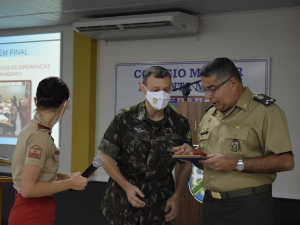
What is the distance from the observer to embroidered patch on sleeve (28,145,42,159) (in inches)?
59.2

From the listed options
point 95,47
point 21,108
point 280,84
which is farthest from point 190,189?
point 21,108

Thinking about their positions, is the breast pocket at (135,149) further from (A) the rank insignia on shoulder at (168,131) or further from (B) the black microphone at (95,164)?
(B) the black microphone at (95,164)

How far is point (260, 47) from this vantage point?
5316 millimetres

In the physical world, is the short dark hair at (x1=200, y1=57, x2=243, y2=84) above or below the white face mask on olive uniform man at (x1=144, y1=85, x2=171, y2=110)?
above

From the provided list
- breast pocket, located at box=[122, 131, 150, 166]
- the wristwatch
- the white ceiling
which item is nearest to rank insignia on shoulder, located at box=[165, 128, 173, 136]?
breast pocket, located at box=[122, 131, 150, 166]

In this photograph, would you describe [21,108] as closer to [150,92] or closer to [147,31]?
[147,31]

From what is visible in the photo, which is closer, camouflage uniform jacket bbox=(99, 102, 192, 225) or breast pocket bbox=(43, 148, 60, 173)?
breast pocket bbox=(43, 148, 60, 173)

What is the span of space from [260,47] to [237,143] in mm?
4077

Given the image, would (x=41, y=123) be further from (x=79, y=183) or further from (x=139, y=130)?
(x=139, y=130)

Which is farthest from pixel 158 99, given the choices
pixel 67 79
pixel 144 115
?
pixel 67 79

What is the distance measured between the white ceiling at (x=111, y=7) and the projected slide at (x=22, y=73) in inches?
29.9

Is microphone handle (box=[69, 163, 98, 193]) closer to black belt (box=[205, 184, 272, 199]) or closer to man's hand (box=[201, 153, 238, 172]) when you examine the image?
man's hand (box=[201, 153, 238, 172])

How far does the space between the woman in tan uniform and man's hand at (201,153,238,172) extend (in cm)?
63

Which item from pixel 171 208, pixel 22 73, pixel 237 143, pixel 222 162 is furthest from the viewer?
pixel 22 73
